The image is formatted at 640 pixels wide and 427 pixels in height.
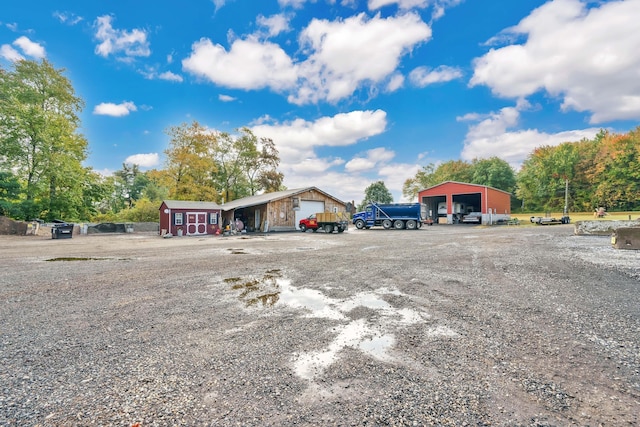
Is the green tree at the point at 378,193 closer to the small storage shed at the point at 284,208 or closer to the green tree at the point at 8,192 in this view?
the small storage shed at the point at 284,208

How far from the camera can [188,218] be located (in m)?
23.5

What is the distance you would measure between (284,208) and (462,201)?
23.9m

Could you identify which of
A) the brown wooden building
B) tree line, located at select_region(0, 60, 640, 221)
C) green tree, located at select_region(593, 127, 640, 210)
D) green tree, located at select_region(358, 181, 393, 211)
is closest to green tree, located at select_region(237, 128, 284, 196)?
tree line, located at select_region(0, 60, 640, 221)

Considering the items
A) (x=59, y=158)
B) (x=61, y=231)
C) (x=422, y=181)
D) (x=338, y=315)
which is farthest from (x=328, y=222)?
(x=422, y=181)

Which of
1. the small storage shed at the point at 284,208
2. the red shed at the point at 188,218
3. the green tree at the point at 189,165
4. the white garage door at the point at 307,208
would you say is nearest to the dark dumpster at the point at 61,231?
the red shed at the point at 188,218

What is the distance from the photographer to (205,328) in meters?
3.72

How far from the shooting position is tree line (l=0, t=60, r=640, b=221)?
23.3 m

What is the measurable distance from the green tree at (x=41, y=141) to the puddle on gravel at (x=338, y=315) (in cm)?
2823

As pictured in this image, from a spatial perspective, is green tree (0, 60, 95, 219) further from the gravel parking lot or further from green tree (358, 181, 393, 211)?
green tree (358, 181, 393, 211)

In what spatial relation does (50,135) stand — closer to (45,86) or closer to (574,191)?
(45,86)

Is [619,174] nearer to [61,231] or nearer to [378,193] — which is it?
[378,193]

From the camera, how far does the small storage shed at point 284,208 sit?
84.0ft

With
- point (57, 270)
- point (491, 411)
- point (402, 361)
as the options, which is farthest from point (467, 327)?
point (57, 270)

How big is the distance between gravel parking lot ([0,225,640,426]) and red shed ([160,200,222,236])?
1725 cm
